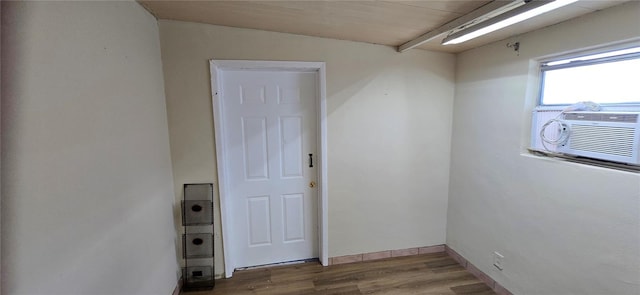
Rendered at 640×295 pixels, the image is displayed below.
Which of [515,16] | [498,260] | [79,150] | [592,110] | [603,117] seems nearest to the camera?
[79,150]

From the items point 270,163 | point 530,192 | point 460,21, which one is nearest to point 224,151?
point 270,163

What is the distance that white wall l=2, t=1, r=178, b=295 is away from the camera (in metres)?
0.93

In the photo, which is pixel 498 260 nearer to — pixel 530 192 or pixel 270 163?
pixel 530 192

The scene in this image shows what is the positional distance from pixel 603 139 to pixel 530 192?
62cm

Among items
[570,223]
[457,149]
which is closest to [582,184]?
[570,223]

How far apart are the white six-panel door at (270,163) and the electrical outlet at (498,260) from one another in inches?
65.3

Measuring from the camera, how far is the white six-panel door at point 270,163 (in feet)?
8.47

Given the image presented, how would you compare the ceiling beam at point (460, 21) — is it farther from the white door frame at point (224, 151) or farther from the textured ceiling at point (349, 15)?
the white door frame at point (224, 151)

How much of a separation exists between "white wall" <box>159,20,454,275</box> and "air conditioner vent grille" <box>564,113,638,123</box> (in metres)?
1.17

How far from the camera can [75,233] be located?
1.21 meters

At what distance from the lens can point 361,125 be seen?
275cm

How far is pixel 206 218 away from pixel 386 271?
1.79 m

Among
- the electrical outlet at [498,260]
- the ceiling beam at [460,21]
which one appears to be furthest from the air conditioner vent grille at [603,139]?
the electrical outlet at [498,260]

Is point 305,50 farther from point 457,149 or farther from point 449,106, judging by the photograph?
point 457,149
